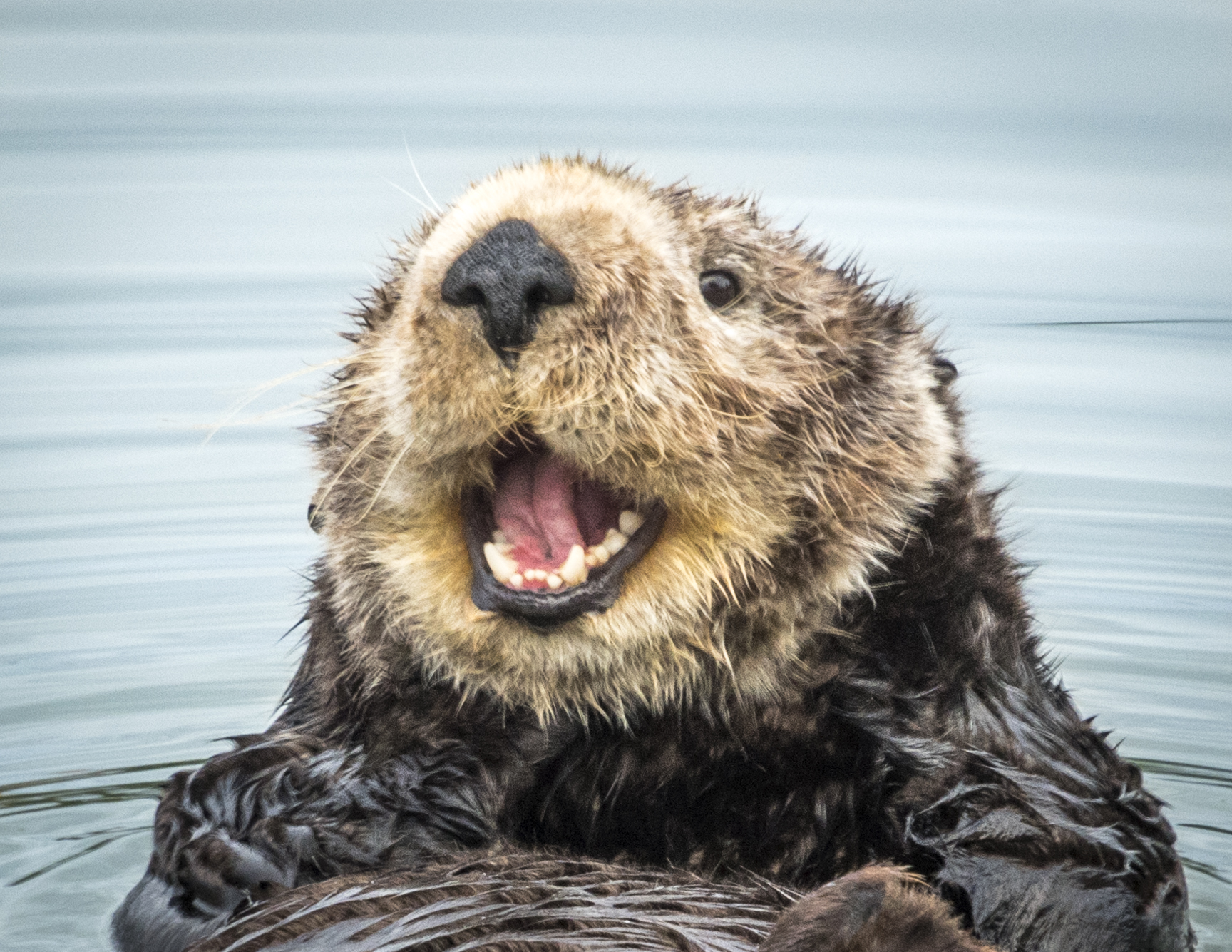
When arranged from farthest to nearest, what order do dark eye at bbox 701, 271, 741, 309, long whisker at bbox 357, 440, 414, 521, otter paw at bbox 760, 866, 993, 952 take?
1. dark eye at bbox 701, 271, 741, 309
2. long whisker at bbox 357, 440, 414, 521
3. otter paw at bbox 760, 866, 993, 952

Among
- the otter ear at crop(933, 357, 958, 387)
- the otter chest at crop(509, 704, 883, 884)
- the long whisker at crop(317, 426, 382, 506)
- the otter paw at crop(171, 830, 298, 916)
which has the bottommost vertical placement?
the otter paw at crop(171, 830, 298, 916)

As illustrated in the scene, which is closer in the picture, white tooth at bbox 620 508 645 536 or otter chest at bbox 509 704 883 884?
white tooth at bbox 620 508 645 536

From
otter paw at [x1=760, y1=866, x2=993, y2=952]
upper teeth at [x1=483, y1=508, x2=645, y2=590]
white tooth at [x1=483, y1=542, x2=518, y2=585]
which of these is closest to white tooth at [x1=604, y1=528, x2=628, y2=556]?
upper teeth at [x1=483, y1=508, x2=645, y2=590]

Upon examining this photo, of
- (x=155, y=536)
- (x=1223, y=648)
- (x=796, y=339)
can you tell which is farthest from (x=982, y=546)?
(x=155, y=536)

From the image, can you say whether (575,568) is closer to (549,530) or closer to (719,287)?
(549,530)

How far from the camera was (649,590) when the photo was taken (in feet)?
9.89

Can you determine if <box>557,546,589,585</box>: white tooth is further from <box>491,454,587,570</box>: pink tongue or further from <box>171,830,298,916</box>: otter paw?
<box>171,830,298,916</box>: otter paw

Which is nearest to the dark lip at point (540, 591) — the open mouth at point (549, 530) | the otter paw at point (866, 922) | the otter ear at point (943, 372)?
the open mouth at point (549, 530)

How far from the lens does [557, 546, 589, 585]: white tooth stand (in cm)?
295

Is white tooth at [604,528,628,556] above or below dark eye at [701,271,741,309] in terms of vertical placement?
below

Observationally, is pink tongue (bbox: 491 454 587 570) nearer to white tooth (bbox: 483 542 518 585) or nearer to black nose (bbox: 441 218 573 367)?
white tooth (bbox: 483 542 518 585)

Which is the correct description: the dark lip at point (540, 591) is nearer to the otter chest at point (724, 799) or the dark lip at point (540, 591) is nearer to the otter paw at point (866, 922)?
the otter chest at point (724, 799)

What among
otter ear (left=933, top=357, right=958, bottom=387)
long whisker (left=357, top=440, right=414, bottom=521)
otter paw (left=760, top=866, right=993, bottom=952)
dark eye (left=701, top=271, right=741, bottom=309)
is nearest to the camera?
otter paw (left=760, top=866, right=993, bottom=952)

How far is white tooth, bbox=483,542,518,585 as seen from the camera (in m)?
2.97
